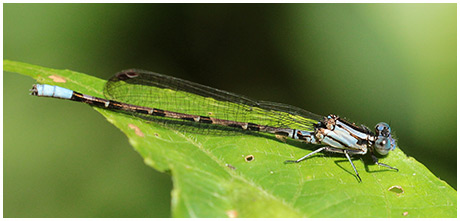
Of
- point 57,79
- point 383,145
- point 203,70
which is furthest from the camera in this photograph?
point 203,70

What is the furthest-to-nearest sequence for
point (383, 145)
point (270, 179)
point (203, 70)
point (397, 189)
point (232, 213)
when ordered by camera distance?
point (203, 70), point (383, 145), point (397, 189), point (270, 179), point (232, 213)

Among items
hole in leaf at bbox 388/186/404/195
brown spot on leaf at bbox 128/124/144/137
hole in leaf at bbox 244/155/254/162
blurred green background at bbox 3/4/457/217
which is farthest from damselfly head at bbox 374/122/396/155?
brown spot on leaf at bbox 128/124/144/137

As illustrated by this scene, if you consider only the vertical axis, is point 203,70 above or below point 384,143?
above

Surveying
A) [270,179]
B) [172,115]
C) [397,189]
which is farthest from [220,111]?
[397,189]

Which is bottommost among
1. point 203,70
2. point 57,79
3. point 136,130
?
point 136,130

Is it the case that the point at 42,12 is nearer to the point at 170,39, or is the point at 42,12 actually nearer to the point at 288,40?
the point at 170,39

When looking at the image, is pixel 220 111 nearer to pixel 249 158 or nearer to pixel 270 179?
pixel 249 158

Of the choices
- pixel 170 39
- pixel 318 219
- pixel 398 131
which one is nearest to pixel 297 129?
pixel 398 131

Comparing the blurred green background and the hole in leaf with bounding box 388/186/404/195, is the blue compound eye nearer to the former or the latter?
the hole in leaf with bounding box 388/186/404/195
